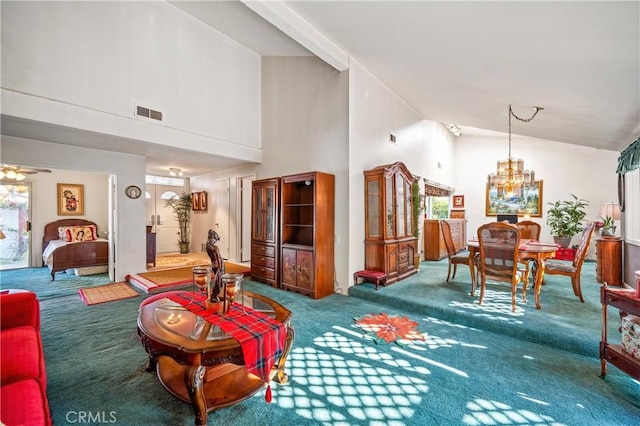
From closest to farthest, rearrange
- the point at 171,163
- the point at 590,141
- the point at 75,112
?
1. the point at 75,112
2. the point at 590,141
3. the point at 171,163

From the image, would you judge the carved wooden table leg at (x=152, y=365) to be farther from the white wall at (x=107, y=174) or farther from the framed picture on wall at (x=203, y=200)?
the framed picture on wall at (x=203, y=200)

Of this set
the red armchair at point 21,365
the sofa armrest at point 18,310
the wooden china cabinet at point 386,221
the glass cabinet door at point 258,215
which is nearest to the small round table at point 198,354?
the red armchair at point 21,365

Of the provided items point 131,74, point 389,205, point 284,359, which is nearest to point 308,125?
point 389,205

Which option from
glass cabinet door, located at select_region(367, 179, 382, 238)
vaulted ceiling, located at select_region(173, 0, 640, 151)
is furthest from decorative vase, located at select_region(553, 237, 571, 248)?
glass cabinet door, located at select_region(367, 179, 382, 238)

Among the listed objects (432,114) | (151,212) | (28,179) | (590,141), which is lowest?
(151,212)

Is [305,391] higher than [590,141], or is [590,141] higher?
[590,141]

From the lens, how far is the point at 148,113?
14.1ft

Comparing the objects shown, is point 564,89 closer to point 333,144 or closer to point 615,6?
point 615,6

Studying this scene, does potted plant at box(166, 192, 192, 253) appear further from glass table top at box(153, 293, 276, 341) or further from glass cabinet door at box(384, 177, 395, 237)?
glass table top at box(153, 293, 276, 341)

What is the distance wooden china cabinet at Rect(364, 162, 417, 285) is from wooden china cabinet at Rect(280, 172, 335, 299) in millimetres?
665

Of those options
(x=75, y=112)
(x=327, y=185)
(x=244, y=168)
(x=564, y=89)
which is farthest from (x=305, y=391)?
(x=244, y=168)

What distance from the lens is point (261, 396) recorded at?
80.0 inches

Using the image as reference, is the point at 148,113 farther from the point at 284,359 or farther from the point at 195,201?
the point at 195,201

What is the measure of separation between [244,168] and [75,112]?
10.6 ft
